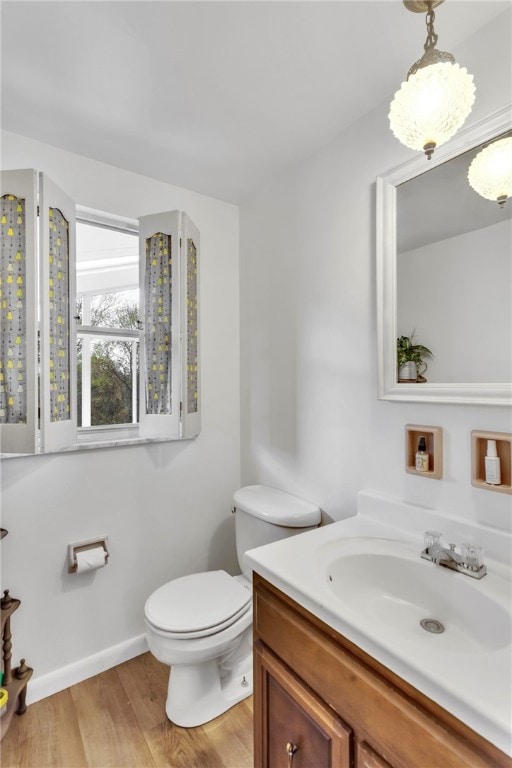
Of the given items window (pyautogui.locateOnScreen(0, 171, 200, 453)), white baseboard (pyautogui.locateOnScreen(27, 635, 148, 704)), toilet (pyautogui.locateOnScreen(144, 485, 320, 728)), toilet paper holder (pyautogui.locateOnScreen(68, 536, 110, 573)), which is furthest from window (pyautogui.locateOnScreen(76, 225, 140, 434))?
white baseboard (pyautogui.locateOnScreen(27, 635, 148, 704))

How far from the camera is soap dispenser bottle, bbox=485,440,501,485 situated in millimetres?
1032

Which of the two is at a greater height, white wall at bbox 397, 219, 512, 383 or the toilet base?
white wall at bbox 397, 219, 512, 383

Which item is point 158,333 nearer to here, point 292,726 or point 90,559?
point 90,559

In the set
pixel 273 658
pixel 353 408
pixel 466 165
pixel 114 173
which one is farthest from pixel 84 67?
pixel 273 658

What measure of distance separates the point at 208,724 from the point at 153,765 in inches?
9.1

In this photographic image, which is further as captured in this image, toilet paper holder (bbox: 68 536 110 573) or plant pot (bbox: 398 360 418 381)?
toilet paper holder (bbox: 68 536 110 573)

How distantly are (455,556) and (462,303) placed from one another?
2.34ft

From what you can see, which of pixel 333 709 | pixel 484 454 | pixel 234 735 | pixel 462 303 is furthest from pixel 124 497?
pixel 462 303

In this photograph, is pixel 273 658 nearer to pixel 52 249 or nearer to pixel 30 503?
pixel 30 503

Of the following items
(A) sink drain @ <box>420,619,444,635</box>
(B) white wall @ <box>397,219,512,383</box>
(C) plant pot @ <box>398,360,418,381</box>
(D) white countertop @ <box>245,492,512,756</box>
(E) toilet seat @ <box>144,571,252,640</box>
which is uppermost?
(B) white wall @ <box>397,219,512,383</box>

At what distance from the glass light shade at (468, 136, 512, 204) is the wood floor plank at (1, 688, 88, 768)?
2232 millimetres

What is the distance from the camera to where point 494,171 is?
105 cm

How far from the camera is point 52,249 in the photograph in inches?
57.9

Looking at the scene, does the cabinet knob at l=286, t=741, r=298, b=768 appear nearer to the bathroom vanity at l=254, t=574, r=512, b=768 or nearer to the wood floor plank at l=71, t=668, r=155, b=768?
the bathroom vanity at l=254, t=574, r=512, b=768
